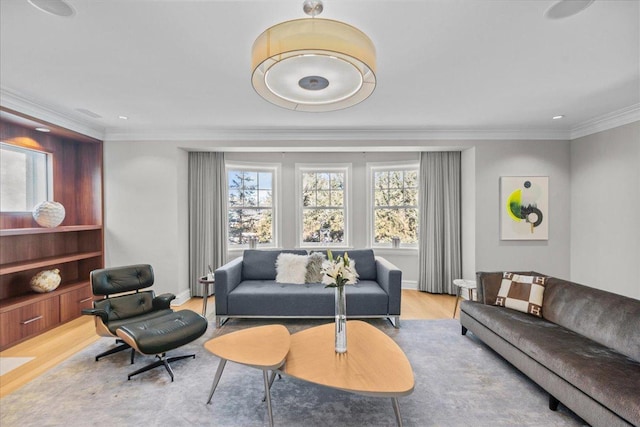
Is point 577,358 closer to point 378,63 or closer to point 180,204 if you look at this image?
point 378,63

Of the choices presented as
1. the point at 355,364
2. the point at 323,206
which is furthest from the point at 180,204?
the point at 355,364

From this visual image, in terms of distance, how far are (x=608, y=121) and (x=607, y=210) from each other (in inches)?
45.7

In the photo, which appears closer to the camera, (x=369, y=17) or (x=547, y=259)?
(x=369, y=17)

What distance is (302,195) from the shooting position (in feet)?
16.9

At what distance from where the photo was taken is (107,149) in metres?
4.32

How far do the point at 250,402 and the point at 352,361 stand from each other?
826mm

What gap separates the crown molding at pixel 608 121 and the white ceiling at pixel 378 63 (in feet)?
0.06

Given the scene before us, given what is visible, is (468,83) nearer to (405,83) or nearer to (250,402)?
(405,83)

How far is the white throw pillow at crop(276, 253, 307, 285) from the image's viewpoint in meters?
3.78

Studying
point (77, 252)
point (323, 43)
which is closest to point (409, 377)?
point (323, 43)

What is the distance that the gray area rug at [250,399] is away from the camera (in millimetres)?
1912

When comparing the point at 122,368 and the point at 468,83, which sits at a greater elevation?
the point at 468,83

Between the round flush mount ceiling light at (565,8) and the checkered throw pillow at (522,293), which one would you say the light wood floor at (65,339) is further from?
the round flush mount ceiling light at (565,8)

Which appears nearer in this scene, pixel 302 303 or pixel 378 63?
pixel 378 63
